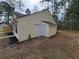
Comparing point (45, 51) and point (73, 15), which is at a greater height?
point (73, 15)

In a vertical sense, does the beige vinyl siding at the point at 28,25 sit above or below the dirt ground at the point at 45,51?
above

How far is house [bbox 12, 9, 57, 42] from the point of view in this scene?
1891 cm

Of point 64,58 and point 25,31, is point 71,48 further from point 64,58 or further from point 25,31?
point 25,31

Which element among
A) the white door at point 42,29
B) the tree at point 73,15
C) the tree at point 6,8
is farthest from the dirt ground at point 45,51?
the tree at point 6,8

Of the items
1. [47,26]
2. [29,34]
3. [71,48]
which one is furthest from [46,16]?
[71,48]

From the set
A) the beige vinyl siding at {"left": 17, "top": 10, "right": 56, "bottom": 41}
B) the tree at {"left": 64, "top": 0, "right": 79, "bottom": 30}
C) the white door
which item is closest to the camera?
the beige vinyl siding at {"left": 17, "top": 10, "right": 56, "bottom": 41}

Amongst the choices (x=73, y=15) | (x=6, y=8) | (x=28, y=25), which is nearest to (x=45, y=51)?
(x=28, y=25)

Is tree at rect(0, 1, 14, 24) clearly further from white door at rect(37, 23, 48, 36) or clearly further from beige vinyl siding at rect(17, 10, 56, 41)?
white door at rect(37, 23, 48, 36)

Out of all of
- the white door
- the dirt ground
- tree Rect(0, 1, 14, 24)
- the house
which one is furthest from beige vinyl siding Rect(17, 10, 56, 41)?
tree Rect(0, 1, 14, 24)

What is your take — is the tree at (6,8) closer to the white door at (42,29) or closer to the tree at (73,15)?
the tree at (73,15)

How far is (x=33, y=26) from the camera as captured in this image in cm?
2005

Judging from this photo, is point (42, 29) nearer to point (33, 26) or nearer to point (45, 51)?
point (33, 26)

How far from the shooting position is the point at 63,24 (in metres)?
32.3

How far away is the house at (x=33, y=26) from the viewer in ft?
62.0
